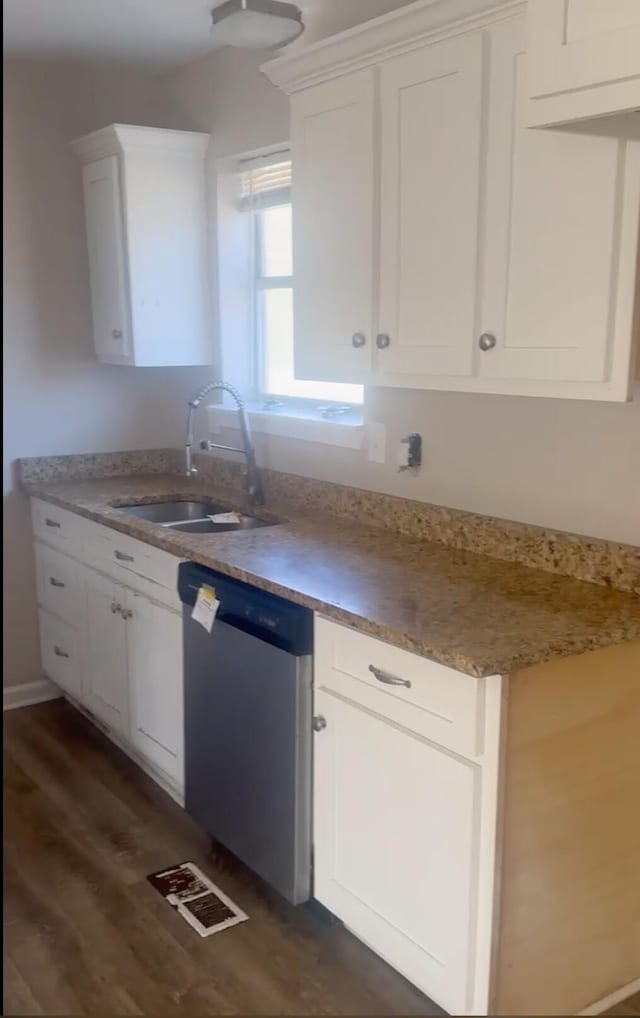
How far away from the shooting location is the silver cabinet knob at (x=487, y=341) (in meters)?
1.98

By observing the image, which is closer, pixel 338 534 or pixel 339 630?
pixel 339 630

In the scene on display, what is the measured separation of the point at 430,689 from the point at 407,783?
24 centimetres

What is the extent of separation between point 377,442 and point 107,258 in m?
1.37

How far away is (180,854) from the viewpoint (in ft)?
8.51

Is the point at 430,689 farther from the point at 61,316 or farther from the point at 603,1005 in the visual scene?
the point at 61,316

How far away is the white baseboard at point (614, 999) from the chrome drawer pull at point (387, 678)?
82 cm

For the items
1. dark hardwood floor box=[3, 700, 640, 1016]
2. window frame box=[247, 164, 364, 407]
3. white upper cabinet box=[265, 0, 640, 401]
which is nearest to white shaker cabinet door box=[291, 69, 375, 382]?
white upper cabinet box=[265, 0, 640, 401]

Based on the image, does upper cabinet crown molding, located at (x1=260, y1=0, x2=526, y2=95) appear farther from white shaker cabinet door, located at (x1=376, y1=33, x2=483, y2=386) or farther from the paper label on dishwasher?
the paper label on dishwasher

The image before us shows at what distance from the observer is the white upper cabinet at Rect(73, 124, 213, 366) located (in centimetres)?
331

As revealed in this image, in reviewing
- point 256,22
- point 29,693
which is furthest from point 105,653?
point 256,22

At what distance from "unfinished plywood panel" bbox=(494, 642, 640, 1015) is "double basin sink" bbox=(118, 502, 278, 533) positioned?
142 centimetres

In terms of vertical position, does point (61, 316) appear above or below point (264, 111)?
below

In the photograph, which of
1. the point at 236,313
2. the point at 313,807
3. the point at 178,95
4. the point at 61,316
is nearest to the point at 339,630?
the point at 313,807

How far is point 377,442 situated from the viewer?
110 inches
